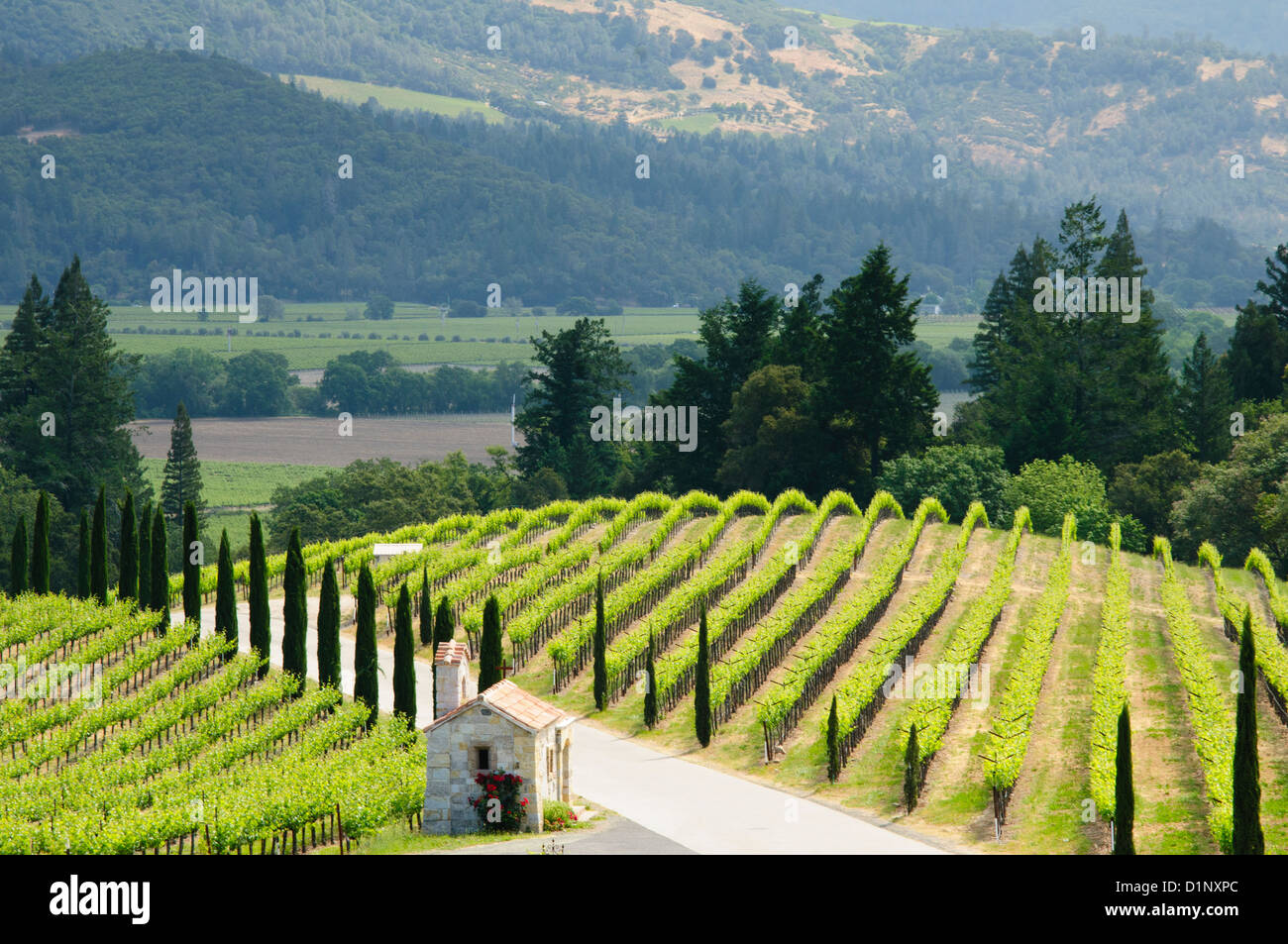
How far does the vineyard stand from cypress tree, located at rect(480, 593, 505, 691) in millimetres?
2357

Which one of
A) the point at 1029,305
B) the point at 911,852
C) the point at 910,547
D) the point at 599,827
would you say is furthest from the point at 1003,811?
the point at 1029,305

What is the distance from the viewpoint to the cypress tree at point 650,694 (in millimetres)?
40688

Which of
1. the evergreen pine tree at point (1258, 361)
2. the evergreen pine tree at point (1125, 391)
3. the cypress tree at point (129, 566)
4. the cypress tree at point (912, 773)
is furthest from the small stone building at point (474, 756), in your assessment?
the evergreen pine tree at point (1258, 361)

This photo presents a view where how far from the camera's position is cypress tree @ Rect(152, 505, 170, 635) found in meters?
46.6

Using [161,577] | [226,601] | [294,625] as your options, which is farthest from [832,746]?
[161,577]

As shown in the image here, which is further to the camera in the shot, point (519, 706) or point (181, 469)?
point (181, 469)

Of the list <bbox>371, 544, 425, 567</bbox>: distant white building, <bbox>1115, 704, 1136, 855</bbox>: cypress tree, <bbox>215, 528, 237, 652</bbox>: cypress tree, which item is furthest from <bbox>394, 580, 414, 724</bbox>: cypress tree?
<bbox>1115, 704, 1136, 855</bbox>: cypress tree

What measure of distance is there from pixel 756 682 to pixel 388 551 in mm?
17573

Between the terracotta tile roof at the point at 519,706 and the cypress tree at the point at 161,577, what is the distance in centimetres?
1819

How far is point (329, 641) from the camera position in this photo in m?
42.2

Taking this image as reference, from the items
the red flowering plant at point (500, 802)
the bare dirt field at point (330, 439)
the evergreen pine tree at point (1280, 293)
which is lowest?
the red flowering plant at point (500, 802)

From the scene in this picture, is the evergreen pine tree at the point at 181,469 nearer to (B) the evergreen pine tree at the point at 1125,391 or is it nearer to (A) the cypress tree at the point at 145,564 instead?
(A) the cypress tree at the point at 145,564

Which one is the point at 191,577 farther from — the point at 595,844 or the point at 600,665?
the point at 595,844
